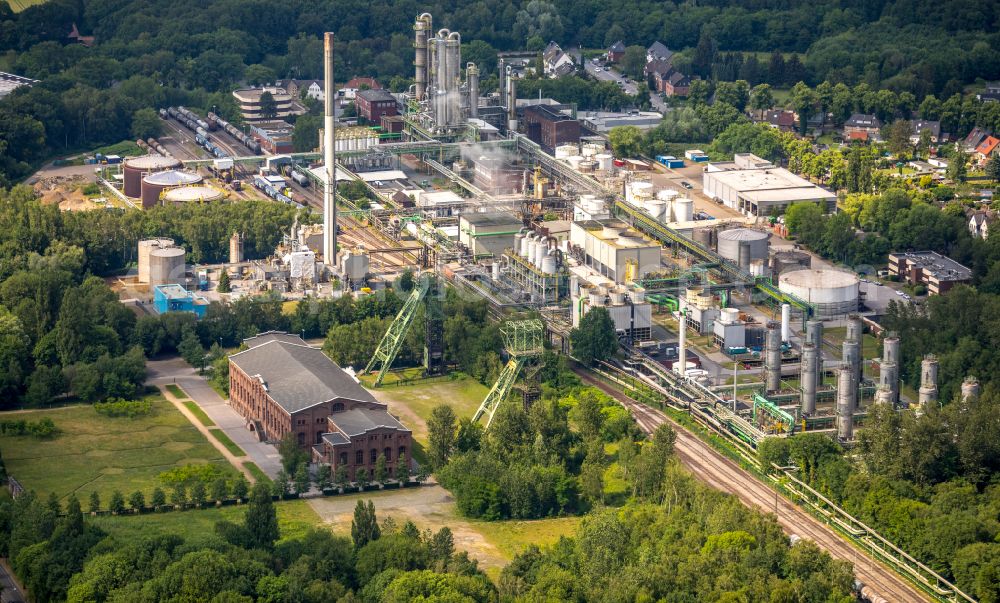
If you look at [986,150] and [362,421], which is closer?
[362,421]

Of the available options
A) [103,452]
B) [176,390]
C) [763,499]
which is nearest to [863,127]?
[176,390]

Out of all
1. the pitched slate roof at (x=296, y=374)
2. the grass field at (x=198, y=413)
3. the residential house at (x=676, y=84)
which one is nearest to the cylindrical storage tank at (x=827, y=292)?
the pitched slate roof at (x=296, y=374)

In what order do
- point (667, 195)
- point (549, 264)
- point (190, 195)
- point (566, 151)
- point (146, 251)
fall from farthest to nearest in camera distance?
point (566, 151) < point (190, 195) < point (667, 195) < point (146, 251) < point (549, 264)

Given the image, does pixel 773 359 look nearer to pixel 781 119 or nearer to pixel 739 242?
pixel 739 242

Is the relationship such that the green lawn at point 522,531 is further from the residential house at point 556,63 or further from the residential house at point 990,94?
the residential house at point 556,63

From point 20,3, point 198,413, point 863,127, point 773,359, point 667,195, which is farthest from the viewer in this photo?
point 20,3

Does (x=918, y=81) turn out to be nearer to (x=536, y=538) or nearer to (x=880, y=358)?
(x=880, y=358)

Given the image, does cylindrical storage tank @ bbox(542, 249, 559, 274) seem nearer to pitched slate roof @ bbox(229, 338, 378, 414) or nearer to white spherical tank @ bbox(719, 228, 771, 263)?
white spherical tank @ bbox(719, 228, 771, 263)

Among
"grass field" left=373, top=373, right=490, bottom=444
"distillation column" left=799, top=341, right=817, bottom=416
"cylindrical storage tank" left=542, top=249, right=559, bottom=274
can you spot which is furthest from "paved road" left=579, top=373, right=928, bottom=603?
"cylindrical storage tank" left=542, top=249, right=559, bottom=274
